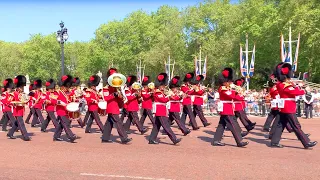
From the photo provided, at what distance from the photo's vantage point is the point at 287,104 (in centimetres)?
882

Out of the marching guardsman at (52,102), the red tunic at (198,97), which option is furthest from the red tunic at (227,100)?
the marching guardsman at (52,102)

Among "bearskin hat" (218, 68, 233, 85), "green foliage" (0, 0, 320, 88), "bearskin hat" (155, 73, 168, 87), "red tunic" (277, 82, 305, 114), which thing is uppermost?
"green foliage" (0, 0, 320, 88)

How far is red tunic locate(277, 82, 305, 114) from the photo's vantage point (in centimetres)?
879

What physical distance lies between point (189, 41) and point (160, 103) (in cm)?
3775

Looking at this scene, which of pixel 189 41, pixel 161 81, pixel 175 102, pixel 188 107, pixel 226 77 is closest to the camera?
pixel 226 77

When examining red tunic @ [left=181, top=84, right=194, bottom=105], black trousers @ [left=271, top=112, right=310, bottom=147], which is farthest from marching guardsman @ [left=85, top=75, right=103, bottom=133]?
black trousers @ [left=271, top=112, right=310, bottom=147]

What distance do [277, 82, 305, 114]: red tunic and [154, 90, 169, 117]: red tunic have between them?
2554 mm

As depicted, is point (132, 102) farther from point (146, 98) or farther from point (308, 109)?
point (308, 109)

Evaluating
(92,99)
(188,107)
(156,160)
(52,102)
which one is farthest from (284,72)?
(92,99)

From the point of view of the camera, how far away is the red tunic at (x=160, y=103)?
31.0 feet

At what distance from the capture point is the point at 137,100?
464 inches

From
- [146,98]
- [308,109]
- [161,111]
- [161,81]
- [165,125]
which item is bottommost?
[308,109]

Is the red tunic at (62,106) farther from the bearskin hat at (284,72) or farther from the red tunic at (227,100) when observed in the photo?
the bearskin hat at (284,72)

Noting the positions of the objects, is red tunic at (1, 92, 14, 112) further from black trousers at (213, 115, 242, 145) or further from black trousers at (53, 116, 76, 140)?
black trousers at (213, 115, 242, 145)
